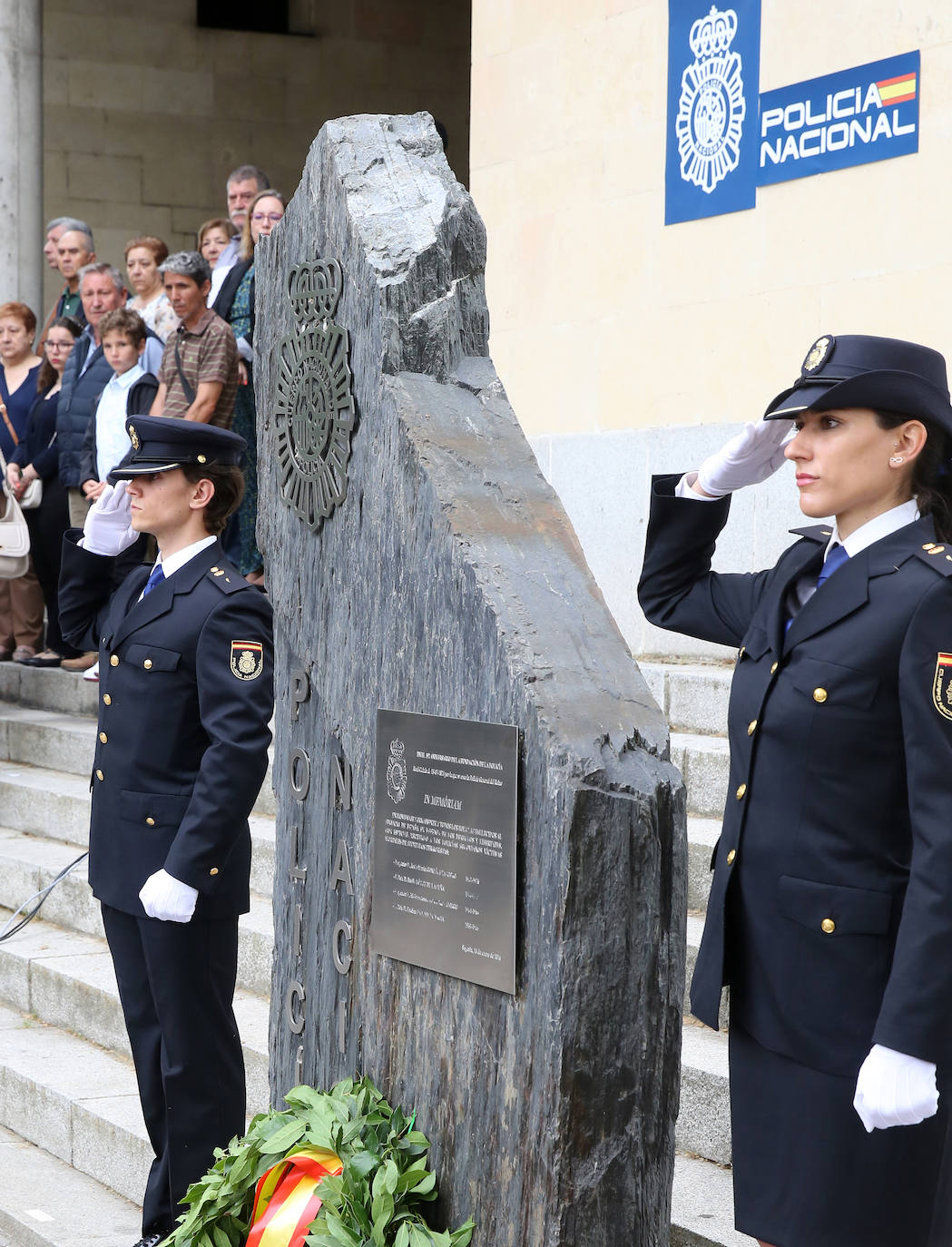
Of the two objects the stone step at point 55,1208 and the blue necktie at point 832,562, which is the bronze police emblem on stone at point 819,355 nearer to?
the blue necktie at point 832,562

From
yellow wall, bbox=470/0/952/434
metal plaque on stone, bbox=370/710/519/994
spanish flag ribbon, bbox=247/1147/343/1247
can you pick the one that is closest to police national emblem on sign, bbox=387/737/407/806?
metal plaque on stone, bbox=370/710/519/994

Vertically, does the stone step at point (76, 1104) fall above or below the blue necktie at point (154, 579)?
below

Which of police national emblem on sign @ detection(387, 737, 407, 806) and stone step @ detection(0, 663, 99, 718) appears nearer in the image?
police national emblem on sign @ detection(387, 737, 407, 806)

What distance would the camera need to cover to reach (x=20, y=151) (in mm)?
9695

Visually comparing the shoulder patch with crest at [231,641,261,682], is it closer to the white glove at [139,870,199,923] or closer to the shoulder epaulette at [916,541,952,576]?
the white glove at [139,870,199,923]

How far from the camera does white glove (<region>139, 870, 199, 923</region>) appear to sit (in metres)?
3.08

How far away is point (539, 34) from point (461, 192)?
4134 millimetres

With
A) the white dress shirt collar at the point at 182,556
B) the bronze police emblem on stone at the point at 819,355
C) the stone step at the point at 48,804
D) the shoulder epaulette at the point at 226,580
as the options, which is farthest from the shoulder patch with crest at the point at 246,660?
the stone step at the point at 48,804

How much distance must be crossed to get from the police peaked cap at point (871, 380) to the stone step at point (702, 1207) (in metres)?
1.43

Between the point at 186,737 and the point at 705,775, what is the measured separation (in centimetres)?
157

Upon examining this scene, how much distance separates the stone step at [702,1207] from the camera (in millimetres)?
2842

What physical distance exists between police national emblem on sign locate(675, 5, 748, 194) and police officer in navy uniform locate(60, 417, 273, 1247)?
10.1 ft

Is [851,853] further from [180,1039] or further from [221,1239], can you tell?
[180,1039]

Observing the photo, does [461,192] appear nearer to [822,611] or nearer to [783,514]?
[822,611]
